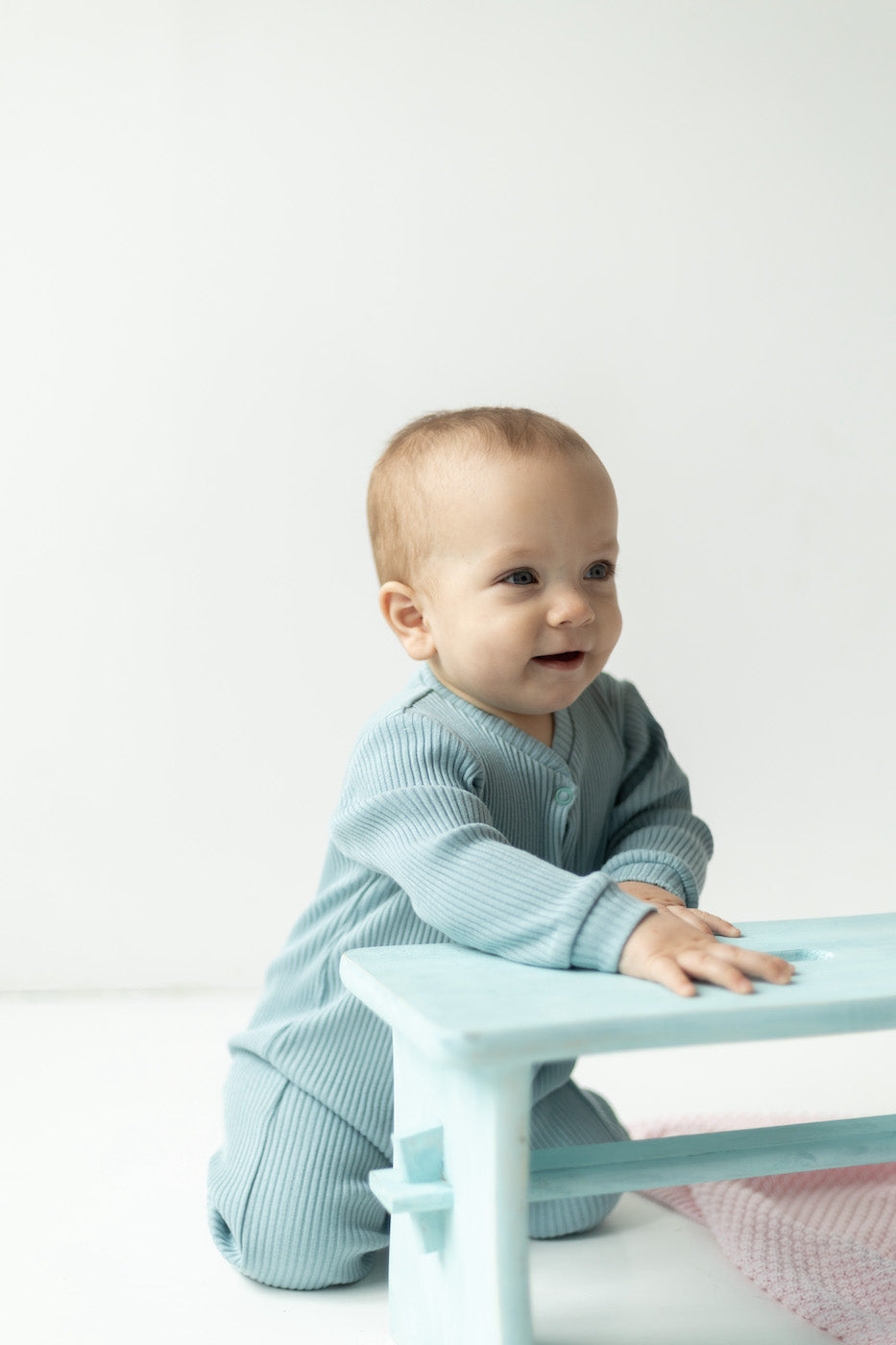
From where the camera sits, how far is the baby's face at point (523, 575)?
3.02 feet

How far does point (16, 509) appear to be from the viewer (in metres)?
1.78

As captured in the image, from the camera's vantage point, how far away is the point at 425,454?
0.97 meters

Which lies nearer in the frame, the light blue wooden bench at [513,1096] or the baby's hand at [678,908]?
the light blue wooden bench at [513,1096]

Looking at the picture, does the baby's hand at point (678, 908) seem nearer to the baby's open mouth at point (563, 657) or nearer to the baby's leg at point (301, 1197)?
the baby's open mouth at point (563, 657)

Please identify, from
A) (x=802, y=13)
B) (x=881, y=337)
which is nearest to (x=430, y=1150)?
(x=881, y=337)

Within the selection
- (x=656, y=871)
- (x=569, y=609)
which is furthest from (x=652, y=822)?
(x=569, y=609)

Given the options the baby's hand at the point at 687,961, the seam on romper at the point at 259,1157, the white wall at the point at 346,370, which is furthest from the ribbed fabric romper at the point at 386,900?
the white wall at the point at 346,370

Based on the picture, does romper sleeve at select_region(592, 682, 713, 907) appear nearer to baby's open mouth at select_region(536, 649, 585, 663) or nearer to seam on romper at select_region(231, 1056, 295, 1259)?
baby's open mouth at select_region(536, 649, 585, 663)

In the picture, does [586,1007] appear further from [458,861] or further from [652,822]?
[652,822]

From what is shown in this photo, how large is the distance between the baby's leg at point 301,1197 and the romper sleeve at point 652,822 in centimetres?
27

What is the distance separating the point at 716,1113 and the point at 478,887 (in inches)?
24.5

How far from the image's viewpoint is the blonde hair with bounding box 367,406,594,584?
3.09 ft

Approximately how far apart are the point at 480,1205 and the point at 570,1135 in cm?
40

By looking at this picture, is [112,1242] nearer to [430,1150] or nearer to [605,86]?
[430,1150]
